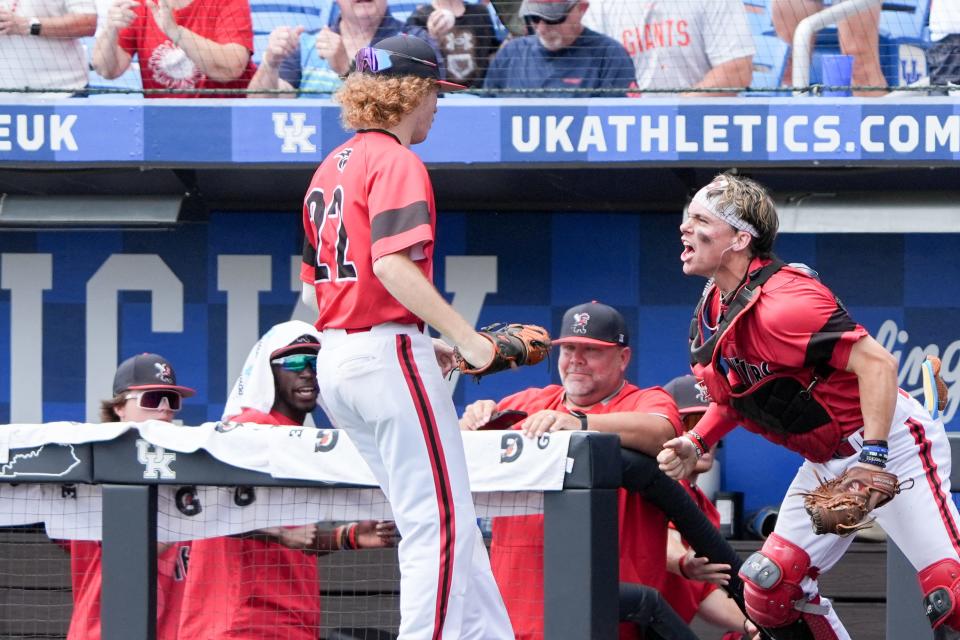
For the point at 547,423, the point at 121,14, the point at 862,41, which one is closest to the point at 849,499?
the point at 547,423

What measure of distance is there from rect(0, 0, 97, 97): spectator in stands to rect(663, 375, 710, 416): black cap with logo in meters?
2.98

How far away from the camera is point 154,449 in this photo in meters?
3.49

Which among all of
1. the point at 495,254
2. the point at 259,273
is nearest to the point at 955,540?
the point at 495,254

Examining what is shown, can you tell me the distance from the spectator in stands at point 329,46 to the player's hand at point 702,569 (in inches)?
108

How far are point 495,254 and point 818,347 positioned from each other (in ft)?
10.3

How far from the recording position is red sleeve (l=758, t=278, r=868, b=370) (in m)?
3.54

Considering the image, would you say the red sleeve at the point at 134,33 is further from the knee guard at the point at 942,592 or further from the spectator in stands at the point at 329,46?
the knee guard at the point at 942,592

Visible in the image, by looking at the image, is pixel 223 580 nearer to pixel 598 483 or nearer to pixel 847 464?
pixel 598 483

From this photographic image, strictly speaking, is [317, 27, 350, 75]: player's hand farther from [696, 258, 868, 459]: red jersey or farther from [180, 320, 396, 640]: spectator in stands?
[180, 320, 396, 640]: spectator in stands

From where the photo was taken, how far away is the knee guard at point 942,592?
3584 mm

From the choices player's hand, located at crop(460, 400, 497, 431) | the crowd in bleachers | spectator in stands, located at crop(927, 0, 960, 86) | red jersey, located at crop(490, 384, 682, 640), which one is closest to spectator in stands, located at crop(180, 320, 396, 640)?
red jersey, located at crop(490, 384, 682, 640)

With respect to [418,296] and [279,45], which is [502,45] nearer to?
[279,45]

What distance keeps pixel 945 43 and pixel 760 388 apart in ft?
9.04

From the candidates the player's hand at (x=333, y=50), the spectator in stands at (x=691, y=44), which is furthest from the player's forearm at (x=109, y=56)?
the spectator in stands at (x=691, y=44)
